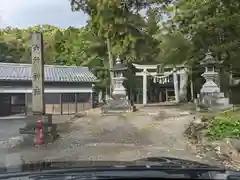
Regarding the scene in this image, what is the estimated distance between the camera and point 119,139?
600 inches

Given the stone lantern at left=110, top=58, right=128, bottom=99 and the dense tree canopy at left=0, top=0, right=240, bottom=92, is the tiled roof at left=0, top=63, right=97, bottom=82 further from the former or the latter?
the stone lantern at left=110, top=58, right=128, bottom=99

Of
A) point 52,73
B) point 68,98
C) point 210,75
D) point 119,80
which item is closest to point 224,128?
point 210,75

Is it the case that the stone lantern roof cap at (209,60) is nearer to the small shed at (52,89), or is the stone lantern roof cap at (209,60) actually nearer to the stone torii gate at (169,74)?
the stone torii gate at (169,74)

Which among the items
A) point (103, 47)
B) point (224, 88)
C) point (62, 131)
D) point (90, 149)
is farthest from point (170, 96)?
point (90, 149)

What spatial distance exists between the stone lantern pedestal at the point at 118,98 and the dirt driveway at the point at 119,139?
1.61m

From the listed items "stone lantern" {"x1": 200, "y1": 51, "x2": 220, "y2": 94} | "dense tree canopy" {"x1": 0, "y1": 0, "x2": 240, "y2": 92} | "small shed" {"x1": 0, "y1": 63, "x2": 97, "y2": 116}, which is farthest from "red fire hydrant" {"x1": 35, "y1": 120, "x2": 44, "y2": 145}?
"small shed" {"x1": 0, "y1": 63, "x2": 97, "y2": 116}

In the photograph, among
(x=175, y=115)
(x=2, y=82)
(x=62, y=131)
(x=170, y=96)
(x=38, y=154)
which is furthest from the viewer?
(x=170, y=96)

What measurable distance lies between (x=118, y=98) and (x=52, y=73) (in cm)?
1321

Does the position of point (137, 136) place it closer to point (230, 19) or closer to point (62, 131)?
point (62, 131)

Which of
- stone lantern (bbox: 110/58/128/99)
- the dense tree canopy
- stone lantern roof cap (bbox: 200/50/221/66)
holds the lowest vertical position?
stone lantern (bbox: 110/58/128/99)

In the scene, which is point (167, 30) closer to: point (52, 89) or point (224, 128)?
point (52, 89)

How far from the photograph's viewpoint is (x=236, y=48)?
835 inches

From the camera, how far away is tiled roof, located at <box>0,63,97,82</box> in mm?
33594

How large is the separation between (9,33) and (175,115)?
35536 mm
